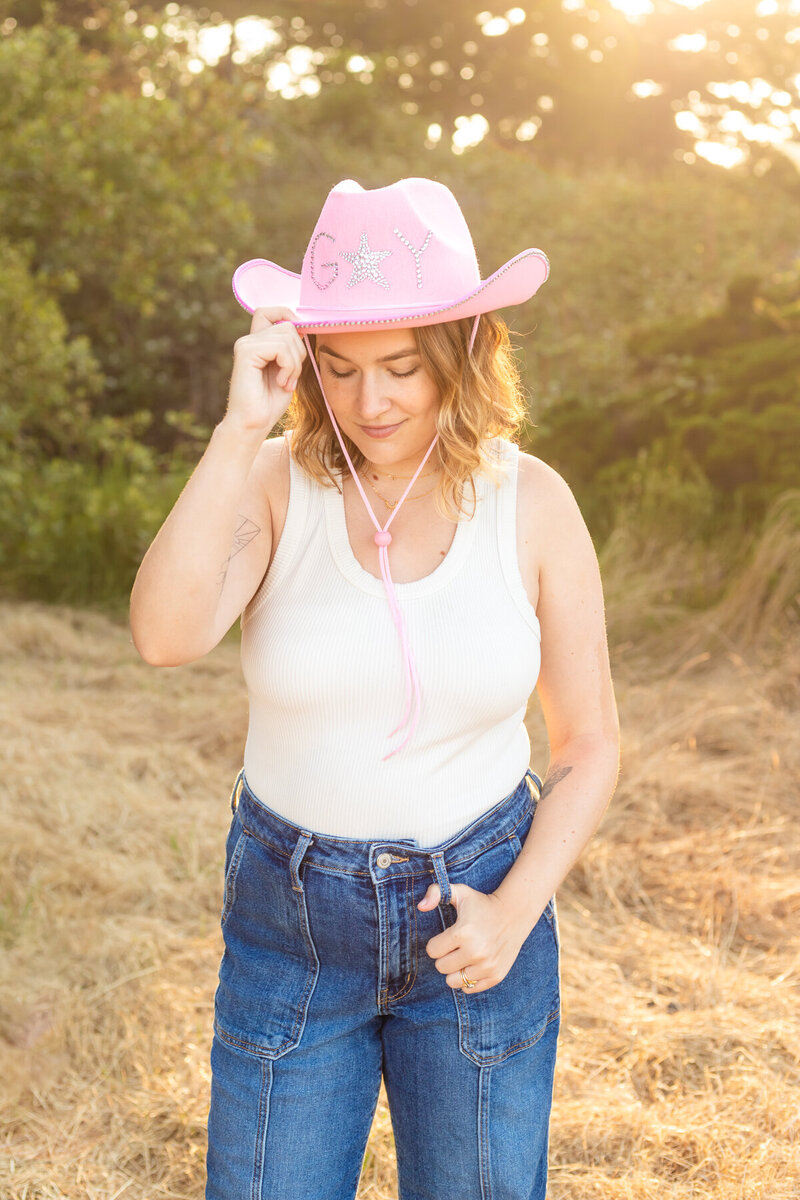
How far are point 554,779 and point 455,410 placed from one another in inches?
21.1

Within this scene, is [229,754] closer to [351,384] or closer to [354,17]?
[351,384]

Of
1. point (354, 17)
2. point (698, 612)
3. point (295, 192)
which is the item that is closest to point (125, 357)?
point (295, 192)

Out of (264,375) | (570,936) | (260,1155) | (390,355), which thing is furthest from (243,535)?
(570,936)

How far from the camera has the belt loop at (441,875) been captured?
4.72 ft

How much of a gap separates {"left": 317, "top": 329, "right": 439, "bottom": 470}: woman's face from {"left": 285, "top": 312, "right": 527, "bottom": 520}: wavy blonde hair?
0.07 ft

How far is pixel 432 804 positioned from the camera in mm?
1492

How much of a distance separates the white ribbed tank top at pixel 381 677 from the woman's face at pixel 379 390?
0.13m

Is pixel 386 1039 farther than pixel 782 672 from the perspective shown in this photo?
No

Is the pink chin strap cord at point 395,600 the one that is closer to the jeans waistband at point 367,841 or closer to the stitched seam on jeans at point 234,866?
the jeans waistband at point 367,841

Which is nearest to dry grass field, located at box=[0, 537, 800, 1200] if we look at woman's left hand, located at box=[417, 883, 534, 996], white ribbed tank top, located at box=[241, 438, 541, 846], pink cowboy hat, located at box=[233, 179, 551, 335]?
woman's left hand, located at box=[417, 883, 534, 996]

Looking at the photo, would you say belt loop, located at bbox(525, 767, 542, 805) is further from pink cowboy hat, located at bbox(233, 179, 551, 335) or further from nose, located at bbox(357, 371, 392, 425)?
pink cowboy hat, located at bbox(233, 179, 551, 335)

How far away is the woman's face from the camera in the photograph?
153 centimetres

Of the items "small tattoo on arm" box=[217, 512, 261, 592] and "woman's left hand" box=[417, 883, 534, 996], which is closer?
"woman's left hand" box=[417, 883, 534, 996]

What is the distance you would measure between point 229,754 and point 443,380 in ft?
9.21
